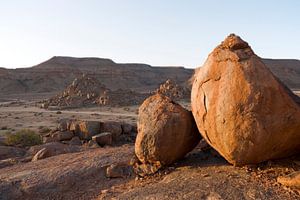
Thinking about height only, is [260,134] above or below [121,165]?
above

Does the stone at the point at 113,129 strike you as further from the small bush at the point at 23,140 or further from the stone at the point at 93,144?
the small bush at the point at 23,140

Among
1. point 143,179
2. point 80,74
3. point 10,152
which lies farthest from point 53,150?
point 80,74

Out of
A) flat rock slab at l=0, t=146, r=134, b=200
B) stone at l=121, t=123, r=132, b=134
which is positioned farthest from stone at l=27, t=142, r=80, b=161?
stone at l=121, t=123, r=132, b=134

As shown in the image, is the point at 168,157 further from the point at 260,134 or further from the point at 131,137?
the point at 131,137

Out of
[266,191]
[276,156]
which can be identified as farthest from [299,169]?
[266,191]

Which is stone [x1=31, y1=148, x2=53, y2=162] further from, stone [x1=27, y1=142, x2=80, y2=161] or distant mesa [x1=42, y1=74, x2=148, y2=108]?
distant mesa [x1=42, y1=74, x2=148, y2=108]

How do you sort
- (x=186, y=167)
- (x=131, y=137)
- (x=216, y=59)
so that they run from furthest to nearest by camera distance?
(x=131, y=137)
(x=186, y=167)
(x=216, y=59)

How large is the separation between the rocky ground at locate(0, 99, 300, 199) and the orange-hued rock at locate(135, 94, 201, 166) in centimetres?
29

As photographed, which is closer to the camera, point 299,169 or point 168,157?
point 299,169

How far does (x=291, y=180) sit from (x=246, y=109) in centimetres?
129

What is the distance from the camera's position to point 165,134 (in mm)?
7426

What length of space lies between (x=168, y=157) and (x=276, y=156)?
206 centimetres

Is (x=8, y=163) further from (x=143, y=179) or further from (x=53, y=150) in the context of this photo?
(x=143, y=179)

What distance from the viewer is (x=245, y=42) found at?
22.8 ft
